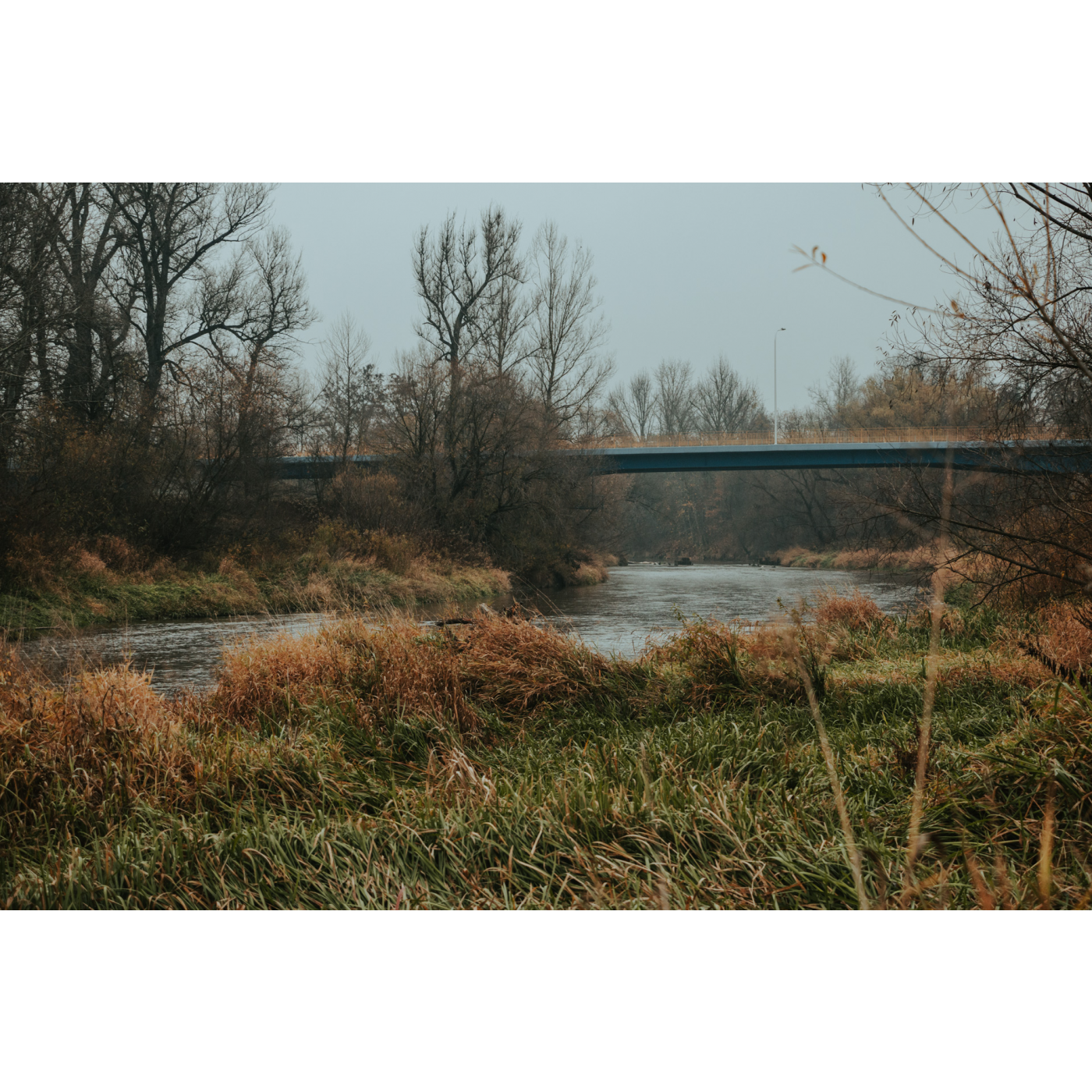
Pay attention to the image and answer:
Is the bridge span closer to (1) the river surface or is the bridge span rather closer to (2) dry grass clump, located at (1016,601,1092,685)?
(1) the river surface

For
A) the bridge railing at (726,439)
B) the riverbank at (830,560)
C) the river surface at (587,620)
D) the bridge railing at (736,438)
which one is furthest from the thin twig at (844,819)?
the bridge railing at (736,438)

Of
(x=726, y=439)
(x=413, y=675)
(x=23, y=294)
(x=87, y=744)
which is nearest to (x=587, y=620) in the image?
(x=413, y=675)

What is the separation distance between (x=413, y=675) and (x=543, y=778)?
89.7 inches

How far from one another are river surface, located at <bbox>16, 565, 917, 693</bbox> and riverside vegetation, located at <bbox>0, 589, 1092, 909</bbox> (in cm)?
127

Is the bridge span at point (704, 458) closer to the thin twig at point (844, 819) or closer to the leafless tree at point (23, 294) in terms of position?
the leafless tree at point (23, 294)

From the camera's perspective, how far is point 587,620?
19.1 m

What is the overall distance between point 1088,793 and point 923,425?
19.0 m

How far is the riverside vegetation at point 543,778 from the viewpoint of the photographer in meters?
3.55

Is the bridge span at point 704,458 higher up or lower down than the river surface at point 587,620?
higher up

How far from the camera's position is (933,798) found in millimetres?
4027

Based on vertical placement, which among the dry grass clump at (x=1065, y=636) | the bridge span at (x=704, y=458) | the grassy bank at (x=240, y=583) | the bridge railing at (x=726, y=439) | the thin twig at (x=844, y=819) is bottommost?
the grassy bank at (x=240, y=583)

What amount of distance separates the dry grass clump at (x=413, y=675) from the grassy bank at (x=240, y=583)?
4.43 m

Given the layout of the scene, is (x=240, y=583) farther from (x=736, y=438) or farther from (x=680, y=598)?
(x=736, y=438)

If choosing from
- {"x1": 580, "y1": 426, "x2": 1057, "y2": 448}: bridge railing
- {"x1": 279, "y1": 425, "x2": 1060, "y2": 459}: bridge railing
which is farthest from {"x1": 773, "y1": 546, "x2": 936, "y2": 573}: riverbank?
{"x1": 580, "y1": 426, "x2": 1057, "y2": 448}: bridge railing
